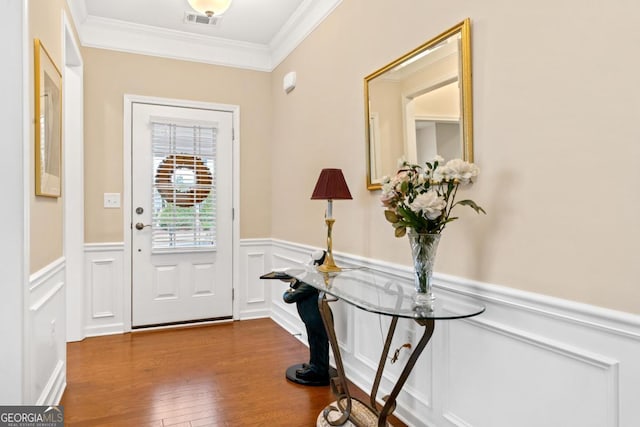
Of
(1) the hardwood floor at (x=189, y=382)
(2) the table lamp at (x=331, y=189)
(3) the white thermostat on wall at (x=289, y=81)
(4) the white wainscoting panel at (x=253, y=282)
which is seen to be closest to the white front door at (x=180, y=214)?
(4) the white wainscoting panel at (x=253, y=282)

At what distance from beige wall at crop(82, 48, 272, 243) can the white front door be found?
0.14 m

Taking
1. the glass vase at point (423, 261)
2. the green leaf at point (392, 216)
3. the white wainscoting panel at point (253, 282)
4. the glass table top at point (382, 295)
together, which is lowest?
the white wainscoting panel at point (253, 282)

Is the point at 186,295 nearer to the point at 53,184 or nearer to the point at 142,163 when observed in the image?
the point at 142,163

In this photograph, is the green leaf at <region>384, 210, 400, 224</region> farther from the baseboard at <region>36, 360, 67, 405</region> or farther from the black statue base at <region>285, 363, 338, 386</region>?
the baseboard at <region>36, 360, 67, 405</region>

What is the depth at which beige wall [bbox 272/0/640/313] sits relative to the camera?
46.8 inches

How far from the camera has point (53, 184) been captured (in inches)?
89.6

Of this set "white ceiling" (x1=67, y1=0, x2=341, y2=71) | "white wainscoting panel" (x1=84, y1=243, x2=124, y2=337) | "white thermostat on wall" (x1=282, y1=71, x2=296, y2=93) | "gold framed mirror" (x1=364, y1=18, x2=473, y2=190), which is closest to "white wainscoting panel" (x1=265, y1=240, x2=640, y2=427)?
"gold framed mirror" (x1=364, y1=18, x2=473, y2=190)

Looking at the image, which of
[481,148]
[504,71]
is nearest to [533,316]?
[481,148]

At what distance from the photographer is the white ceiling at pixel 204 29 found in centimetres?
322

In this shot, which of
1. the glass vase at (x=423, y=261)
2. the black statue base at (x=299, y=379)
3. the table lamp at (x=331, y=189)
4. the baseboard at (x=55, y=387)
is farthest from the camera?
the black statue base at (x=299, y=379)

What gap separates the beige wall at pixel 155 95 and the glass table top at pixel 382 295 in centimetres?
185

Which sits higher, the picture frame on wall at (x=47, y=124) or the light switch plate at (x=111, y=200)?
the picture frame on wall at (x=47, y=124)

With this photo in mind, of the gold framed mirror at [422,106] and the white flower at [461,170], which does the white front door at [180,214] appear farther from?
the white flower at [461,170]

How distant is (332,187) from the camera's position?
2363 millimetres
